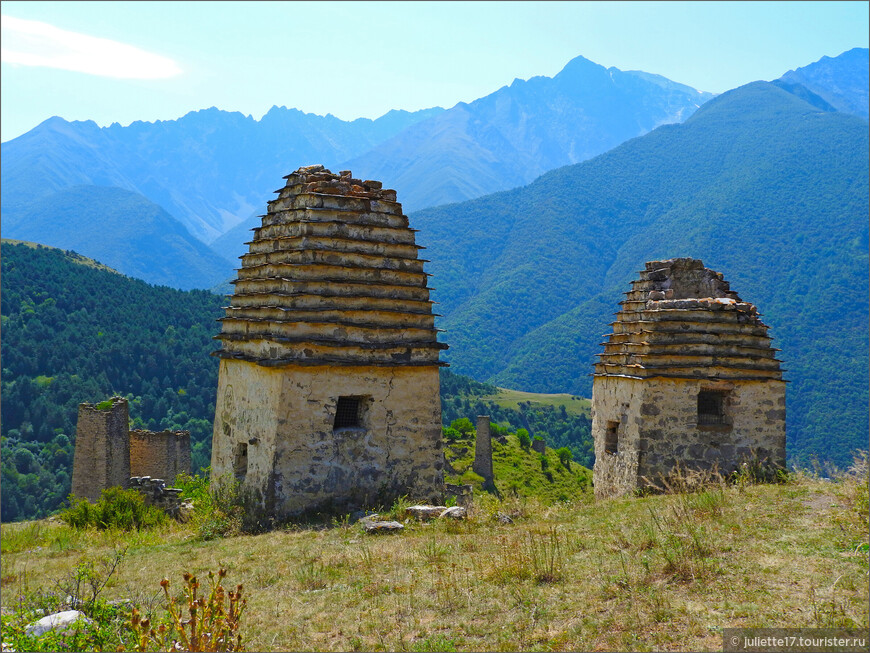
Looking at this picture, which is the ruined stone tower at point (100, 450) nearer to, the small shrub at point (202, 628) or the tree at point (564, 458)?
the small shrub at point (202, 628)

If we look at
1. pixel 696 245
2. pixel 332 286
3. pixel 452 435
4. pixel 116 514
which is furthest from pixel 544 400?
pixel 332 286

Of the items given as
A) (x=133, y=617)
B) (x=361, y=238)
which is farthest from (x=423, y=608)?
(x=361, y=238)

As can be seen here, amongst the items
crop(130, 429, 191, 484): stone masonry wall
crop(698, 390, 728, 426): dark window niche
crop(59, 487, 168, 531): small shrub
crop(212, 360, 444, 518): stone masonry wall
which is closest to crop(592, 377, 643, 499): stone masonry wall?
crop(698, 390, 728, 426): dark window niche

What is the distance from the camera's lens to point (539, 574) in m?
8.38

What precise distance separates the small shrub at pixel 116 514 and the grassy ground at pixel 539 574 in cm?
205

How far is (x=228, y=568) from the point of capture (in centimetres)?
974

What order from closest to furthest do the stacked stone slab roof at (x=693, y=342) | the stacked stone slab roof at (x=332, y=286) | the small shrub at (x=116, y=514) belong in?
the stacked stone slab roof at (x=332, y=286) → the small shrub at (x=116, y=514) → the stacked stone slab roof at (x=693, y=342)

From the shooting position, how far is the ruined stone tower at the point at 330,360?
41.7ft

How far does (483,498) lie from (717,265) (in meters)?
112

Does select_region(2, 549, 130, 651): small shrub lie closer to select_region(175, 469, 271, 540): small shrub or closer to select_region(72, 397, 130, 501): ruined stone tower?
select_region(175, 469, 271, 540): small shrub

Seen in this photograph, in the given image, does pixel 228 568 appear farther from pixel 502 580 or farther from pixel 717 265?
pixel 717 265

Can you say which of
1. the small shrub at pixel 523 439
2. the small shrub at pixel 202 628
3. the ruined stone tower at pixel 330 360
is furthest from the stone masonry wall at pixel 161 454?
the small shrub at pixel 523 439

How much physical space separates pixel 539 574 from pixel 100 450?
25.5 m

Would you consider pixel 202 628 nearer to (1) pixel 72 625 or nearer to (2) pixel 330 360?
(1) pixel 72 625
